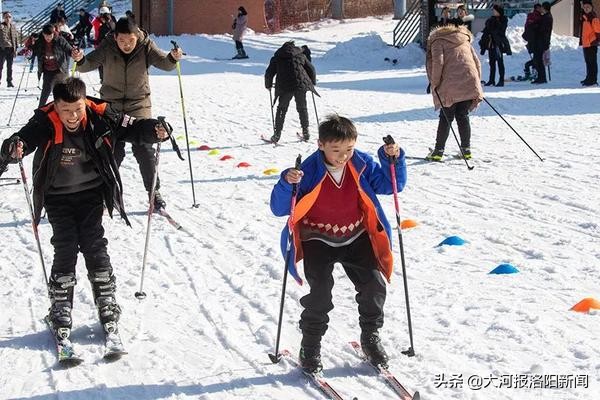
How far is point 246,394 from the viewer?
13.7 ft

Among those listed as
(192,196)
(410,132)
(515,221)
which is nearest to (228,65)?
(410,132)

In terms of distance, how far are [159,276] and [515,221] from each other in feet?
10.0

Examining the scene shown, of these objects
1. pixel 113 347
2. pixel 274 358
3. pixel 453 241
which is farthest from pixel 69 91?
pixel 453 241

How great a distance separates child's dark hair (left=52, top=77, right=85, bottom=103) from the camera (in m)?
4.62

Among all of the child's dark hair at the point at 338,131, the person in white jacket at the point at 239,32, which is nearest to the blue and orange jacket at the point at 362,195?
the child's dark hair at the point at 338,131

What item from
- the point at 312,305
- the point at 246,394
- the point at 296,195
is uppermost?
the point at 296,195

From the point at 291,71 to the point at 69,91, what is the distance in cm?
741

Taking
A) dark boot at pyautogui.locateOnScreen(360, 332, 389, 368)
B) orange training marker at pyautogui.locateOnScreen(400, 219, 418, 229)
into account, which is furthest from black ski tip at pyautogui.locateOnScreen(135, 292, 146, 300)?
orange training marker at pyautogui.locateOnScreen(400, 219, 418, 229)

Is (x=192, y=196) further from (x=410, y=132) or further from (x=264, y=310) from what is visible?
(x=410, y=132)

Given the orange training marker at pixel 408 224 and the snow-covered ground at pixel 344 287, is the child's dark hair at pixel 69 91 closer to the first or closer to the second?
the snow-covered ground at pixel 344 287

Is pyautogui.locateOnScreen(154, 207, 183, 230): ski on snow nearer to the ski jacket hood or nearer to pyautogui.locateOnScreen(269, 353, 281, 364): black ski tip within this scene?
pyautogui.locateOnScreen(269, 353, 281, 364): black ski tip

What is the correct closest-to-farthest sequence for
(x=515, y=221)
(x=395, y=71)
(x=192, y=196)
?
(x=515, y=221), (x=192, y=196), (x=395, y=71)

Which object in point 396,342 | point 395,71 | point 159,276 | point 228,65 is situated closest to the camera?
point 396,342

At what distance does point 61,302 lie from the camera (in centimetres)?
493
